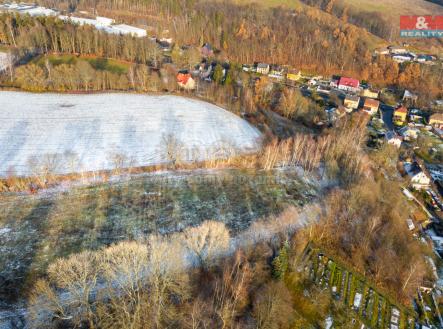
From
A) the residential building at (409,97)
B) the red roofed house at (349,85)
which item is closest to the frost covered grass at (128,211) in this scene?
the red roofed house at (349,85)

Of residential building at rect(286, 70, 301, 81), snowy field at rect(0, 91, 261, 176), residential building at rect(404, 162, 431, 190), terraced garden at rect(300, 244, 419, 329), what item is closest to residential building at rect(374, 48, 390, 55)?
residential building at rect(286, 70, 301, 81)

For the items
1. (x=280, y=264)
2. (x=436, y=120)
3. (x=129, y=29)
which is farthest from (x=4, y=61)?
(x=436, y=120)

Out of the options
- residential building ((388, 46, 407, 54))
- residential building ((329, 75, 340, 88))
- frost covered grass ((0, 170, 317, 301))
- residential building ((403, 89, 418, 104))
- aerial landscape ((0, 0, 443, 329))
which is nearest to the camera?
aerial landscape ((0, 0, 443, 329))

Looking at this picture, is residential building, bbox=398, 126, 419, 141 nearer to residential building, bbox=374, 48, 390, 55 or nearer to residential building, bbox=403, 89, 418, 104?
residential building, bbox=403, 89, 418, 104

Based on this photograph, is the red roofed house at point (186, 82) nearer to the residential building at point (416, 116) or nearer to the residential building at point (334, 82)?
the residential building at point (334, 82)

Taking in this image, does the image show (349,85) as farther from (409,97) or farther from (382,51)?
(382,51)

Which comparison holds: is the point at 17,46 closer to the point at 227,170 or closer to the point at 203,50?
the point at 203,50

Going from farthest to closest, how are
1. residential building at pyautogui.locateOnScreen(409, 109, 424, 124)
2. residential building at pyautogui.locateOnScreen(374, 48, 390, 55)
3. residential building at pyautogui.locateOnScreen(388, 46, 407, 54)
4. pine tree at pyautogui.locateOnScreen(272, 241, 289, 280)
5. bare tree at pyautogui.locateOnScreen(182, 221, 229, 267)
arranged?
residential building at pyautogui.locateOnScreen(388, 46, 407, 54), residential building at pyautogui.locateOnScreen(374, 48, 390, 55), residential building at pyautogui.locateOnScreen(409, 109, 424, 124), bare tree at pyautogui.locateOnScreen(182, 221, 229, 267), pine tree at pyautogui.locateOnScreen(272, 241, 289, 280)
